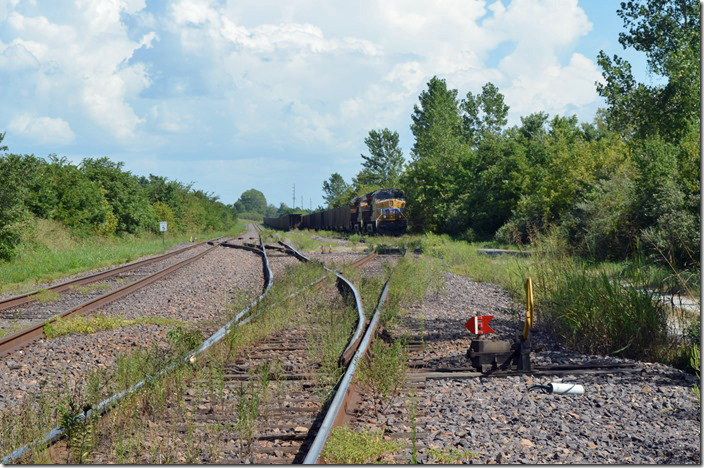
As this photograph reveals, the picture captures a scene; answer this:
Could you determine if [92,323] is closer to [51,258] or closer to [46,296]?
[46,296]

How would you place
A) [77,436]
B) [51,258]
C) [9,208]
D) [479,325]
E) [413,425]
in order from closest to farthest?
[77,436]
[413,425]
[479,325]
[9,208]
[51,258]

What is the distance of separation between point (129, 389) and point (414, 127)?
75231mm

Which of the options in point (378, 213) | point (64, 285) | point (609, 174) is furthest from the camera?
point (378, 213)

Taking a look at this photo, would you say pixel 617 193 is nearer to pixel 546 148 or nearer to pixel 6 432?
pixel 546 148

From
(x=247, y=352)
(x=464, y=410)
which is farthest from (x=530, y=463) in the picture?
(x=247, y=352)

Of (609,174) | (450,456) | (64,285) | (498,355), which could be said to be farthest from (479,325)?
(609,174)

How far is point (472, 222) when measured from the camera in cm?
4178

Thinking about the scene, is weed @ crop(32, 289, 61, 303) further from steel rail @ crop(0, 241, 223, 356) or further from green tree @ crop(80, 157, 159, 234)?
green tree @ crop(80, 157, 159, 234)

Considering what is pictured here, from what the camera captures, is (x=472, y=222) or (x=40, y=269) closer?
(x=40, y=269)

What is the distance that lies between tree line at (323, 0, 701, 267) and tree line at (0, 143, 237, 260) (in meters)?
15.6

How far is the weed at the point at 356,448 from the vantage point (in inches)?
179

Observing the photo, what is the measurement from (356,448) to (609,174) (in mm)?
27517

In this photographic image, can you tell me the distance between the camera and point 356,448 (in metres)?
4.66

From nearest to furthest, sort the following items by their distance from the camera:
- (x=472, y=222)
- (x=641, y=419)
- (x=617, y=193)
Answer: (x=641, y=419) → (x=617, y=193) → (x=472, y=222)
